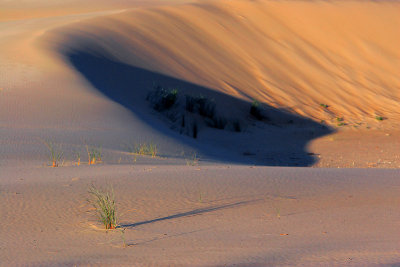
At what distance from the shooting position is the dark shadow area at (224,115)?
41.6 ft

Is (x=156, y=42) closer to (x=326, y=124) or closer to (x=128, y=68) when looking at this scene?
(x=128, y=68)

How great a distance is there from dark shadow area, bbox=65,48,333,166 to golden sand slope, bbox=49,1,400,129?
95 cm

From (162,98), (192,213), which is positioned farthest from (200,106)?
(192,213)

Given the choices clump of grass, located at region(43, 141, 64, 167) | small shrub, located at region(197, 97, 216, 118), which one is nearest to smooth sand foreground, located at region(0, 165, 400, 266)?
clump of grass, located at region(43, 141, 64, 167)

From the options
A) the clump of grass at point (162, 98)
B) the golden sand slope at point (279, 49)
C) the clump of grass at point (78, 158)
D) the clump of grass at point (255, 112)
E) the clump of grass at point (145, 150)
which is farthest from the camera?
the golden sand slope at point (279, 49)

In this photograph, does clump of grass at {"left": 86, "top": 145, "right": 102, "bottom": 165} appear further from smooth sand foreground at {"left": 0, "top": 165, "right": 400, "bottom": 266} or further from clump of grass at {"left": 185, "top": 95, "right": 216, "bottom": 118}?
clump of grass at {"left": 185, "top": 95, "right": 216, "bottom": 118}

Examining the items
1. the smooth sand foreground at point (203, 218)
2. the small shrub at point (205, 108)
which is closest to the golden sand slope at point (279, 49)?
the small shrub at point (205, 108)

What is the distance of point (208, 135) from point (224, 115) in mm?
1683

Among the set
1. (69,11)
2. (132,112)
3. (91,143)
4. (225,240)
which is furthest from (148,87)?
(69,11)

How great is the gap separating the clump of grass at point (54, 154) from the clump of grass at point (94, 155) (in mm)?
397

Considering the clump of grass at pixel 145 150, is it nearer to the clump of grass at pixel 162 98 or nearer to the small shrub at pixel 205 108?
the clump of grass at pixel 162 98

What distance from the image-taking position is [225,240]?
14.4ft

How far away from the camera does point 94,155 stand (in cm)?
789

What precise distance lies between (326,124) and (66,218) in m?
12.7
